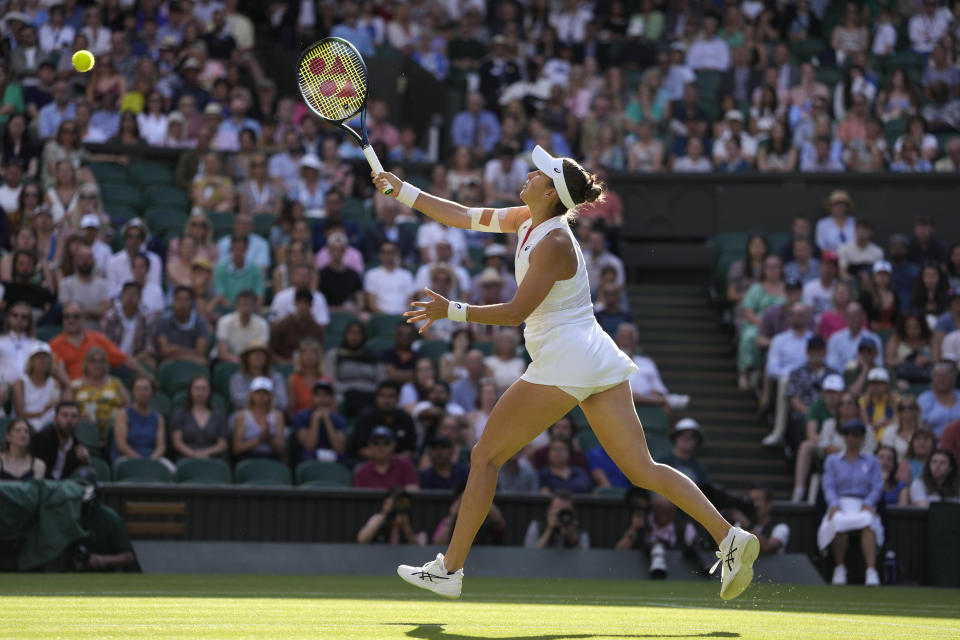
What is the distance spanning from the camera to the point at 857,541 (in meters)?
12.0

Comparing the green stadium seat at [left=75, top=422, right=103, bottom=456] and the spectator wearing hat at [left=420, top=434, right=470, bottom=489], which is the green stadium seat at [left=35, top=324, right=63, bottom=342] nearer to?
the green stadium seat at [left=75, top=422, right=103, bottom=456]

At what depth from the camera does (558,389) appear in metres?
6.21

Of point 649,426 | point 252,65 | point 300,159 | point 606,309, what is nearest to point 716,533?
point 649,426

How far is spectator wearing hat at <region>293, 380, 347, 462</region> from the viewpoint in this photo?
1231 centimetres

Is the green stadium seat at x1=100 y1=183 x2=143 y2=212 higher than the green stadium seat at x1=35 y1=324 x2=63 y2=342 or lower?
higher

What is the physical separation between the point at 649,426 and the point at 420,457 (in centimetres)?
234

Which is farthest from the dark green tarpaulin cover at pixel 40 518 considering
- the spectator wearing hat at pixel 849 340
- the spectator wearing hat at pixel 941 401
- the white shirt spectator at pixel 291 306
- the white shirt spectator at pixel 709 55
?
the white shirt spectator at pixel 709 55

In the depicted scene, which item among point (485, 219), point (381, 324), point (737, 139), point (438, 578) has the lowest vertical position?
point (438, 578)

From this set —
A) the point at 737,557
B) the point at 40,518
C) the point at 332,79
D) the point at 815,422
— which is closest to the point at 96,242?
the point at 40,518

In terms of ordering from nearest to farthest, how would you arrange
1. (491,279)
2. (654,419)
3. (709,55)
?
(654,419)
(491,279)
(709,55)

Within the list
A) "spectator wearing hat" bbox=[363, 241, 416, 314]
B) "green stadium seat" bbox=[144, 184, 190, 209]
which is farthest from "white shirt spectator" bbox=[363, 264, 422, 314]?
"green stadium seat" bbox=[144, 184, 190, 209]

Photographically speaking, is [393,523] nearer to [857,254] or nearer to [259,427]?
[259,427]

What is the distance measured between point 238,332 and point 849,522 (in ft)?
19.0

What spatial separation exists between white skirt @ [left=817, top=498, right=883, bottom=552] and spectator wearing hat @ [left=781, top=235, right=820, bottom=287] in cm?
393
